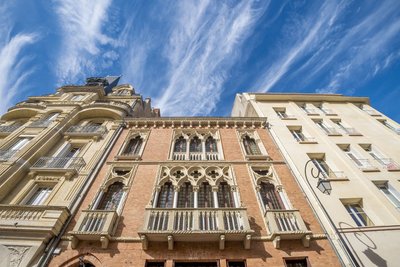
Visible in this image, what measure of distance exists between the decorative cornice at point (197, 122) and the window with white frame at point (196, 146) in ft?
2.94

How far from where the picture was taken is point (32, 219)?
9234 millimetres

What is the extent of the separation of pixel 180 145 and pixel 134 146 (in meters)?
3.51

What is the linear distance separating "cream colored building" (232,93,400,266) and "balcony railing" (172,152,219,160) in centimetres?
481

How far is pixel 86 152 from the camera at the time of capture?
14438 mm

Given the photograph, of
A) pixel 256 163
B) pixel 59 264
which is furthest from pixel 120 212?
pixel 256 163

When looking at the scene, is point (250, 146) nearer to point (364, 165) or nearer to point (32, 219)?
point (364, 165)

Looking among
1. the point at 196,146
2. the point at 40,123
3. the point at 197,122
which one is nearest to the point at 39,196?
the point at 40,123

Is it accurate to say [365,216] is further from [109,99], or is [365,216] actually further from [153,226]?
[109,99]

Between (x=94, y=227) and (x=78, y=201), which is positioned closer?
(x=94, y=227)

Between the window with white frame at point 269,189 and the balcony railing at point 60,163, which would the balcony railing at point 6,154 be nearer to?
the balcony railing at point 60,163

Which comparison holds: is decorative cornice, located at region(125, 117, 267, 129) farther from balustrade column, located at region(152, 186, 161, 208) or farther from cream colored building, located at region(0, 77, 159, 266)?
balustrade column, located at region(152, 186, 161, 208)

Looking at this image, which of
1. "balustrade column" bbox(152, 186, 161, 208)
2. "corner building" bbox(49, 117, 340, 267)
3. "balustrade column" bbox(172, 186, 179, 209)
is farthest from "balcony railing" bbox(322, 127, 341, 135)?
"balustrade column" bbox(152, 186, 161, 208)

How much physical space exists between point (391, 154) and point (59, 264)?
20.1m

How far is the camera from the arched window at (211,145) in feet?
50.9
